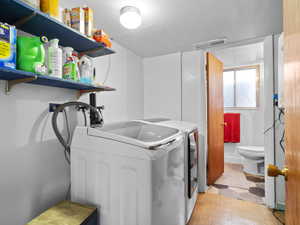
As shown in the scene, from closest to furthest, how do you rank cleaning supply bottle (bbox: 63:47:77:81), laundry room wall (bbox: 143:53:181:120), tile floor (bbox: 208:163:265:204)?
1. cleaning supply bottle (bbox: 63:47:77:81)
2. tile floor (bbox: 208:163:265:204)
3. laundry room wall (bbox: 143:53:181:120)

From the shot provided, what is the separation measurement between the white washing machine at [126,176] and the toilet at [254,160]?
239cm

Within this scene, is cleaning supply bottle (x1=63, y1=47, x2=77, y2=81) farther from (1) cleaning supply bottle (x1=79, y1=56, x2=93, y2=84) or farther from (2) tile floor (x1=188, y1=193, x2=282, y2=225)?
(2) tile floor (x1=188, y1=193, x2=282, y2=225)

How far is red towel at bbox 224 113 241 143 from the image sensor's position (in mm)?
3699

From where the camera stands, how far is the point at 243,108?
3.74 metres

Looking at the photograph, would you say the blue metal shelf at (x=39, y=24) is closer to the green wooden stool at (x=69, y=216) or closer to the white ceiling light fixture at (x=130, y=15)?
the white ceiling light fixture at (x=130, y=15)

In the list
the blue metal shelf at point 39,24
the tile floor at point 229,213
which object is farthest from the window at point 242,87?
the blue metal shelf at point 39,24

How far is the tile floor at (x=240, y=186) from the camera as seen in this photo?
93.5 inches

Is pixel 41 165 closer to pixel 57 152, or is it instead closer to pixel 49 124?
pixel 57 152

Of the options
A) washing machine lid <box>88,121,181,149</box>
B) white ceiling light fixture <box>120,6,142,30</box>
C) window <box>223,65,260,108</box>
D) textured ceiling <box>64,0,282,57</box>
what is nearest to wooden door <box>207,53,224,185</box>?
textured ceiling <box>64,0,282,57</box>

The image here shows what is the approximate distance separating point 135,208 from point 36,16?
1.40m

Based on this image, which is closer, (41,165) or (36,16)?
(36,16)

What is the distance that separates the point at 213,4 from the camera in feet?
5.30

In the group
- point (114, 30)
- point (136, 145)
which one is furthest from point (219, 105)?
point (136, 145)

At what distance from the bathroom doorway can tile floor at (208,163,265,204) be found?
2 centimetres
